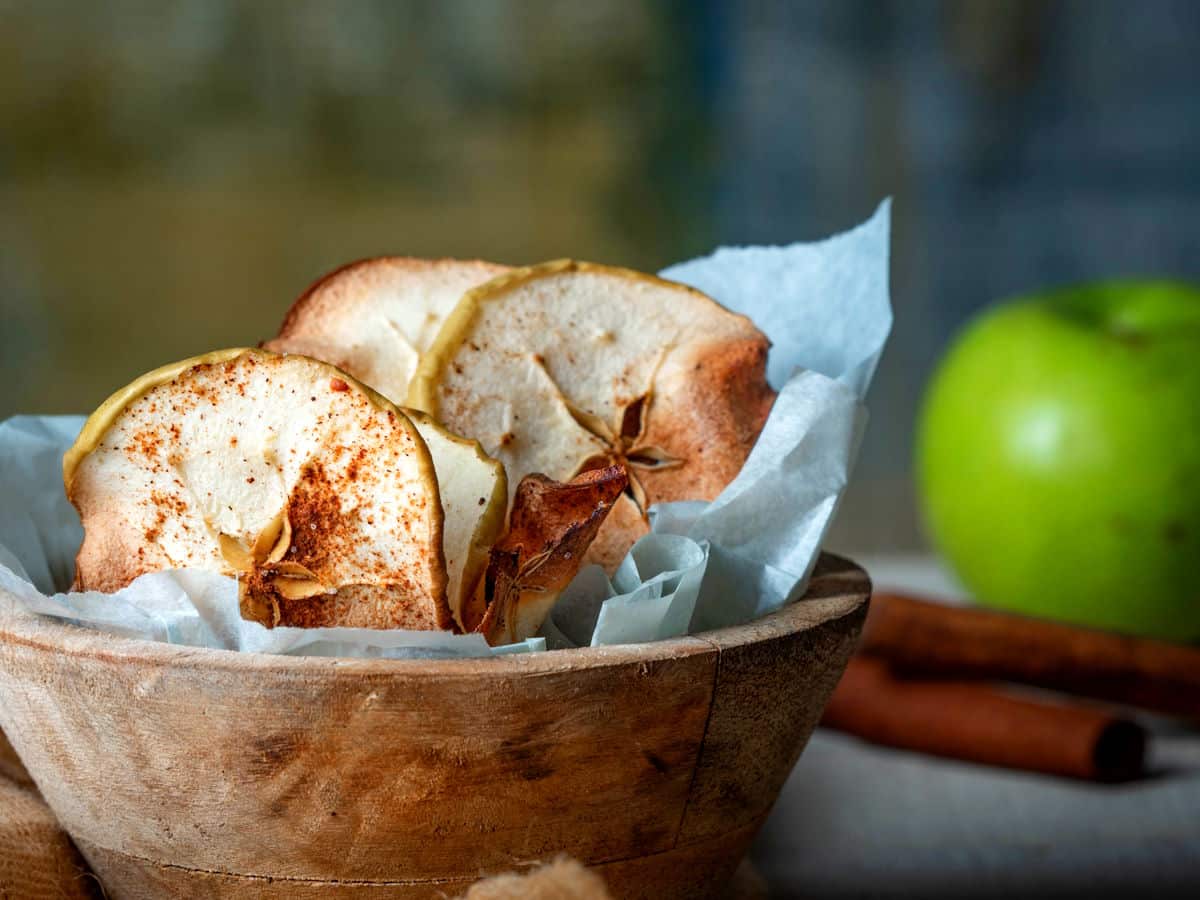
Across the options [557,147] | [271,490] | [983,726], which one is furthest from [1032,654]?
[557,147]

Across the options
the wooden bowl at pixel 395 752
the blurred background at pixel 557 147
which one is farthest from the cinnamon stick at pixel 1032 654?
the blurred background at pixel 557 147

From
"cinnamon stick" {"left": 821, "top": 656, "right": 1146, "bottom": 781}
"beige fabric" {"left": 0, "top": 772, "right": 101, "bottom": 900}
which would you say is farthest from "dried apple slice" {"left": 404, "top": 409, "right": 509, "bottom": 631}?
"cinnamon stick" {"left": 821, "top": 656, "right": 1146, "bottom": 781}

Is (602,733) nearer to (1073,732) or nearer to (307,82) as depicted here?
(1073,732)

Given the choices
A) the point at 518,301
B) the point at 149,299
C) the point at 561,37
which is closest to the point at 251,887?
the point at 518,301

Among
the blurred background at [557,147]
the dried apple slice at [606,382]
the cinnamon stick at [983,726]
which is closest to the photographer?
the dried apple slice at [606,382]

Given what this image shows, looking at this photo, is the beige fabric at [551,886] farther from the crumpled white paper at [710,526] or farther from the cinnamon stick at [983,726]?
the cinnamon stick at [983,726]

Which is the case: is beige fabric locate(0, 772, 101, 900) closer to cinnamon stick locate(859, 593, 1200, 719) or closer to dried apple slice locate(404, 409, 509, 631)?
dried apple slice locate(404, 409, 509, 631)

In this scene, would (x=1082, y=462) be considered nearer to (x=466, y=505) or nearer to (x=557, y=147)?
(x=466, y=505)
